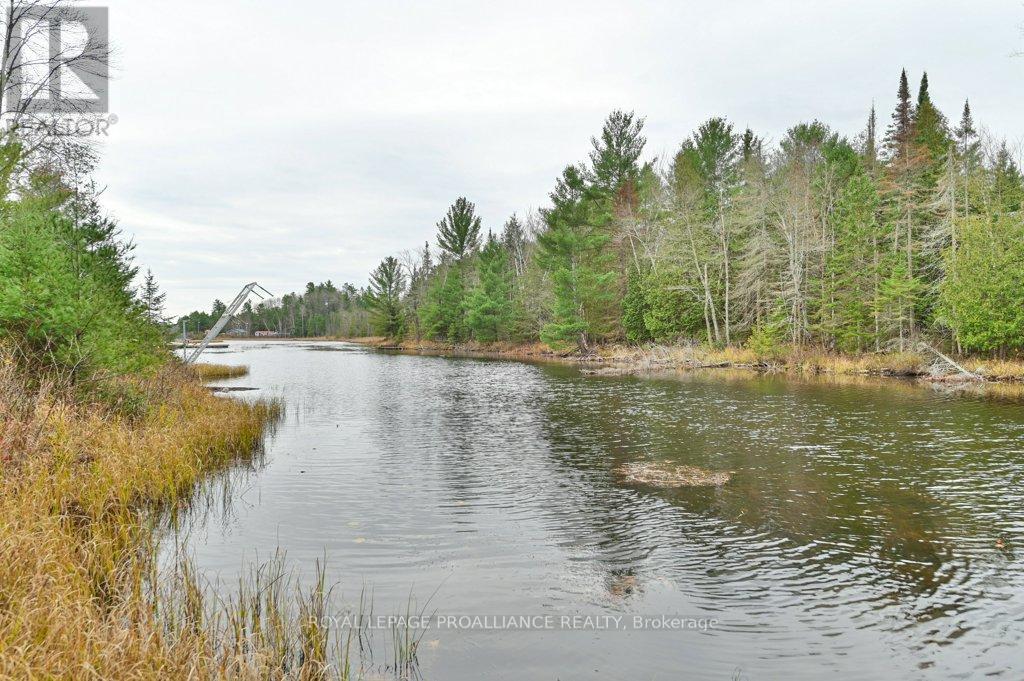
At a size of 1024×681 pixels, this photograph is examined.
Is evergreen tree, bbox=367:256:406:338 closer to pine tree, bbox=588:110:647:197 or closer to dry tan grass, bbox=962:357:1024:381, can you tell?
pine tree, bbox=588:110:647:197

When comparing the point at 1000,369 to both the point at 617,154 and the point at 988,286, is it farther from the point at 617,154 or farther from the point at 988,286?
the point at 617,154

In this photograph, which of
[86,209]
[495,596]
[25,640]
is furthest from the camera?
[86,209]

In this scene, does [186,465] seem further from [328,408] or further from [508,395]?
[508,395]

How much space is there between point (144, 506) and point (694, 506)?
355 inches

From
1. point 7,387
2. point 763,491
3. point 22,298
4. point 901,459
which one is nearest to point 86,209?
point 22,298

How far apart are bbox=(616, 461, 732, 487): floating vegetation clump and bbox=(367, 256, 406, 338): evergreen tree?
264 ft

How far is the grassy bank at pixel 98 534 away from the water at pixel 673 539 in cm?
105

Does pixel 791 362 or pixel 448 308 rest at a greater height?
pixel 448 308

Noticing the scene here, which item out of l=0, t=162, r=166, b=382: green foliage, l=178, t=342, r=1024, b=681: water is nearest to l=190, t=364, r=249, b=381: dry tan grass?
l=178, t=342, r=1024, b=681: water

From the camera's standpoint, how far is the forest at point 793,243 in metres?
32.2

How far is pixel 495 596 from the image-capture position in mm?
6922

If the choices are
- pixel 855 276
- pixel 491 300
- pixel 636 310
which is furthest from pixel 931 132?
pixel 491 300

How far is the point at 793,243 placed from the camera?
37.7m

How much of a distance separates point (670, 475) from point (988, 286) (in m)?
28.0
